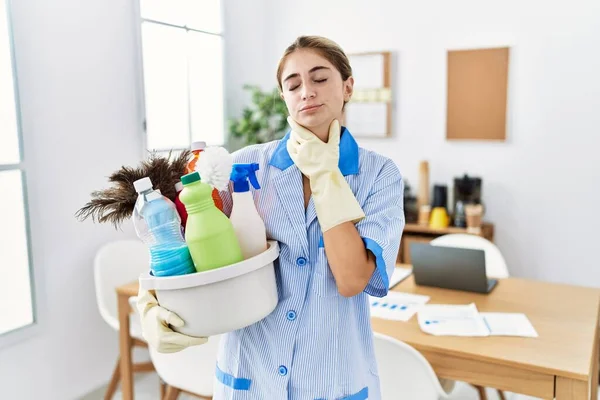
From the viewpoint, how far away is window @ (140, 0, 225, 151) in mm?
3008

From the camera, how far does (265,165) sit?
1139mm

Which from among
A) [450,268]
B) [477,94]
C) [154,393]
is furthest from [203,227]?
[477,94]

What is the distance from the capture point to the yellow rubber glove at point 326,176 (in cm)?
100

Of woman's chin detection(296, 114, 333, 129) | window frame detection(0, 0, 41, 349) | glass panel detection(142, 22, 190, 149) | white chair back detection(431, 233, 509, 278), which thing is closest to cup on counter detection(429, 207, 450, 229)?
white chair back detection(431, 233, 509, 278)

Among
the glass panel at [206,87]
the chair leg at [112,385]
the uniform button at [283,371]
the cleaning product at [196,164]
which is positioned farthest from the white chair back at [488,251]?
the glass panel at [206,87]

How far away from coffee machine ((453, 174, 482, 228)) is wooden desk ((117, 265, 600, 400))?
122 cm

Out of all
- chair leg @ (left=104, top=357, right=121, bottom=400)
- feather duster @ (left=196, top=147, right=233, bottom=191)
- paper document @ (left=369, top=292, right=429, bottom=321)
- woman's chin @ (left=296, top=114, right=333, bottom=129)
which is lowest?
chair leg @ (left=104, top=357, right=121, bottom=400)

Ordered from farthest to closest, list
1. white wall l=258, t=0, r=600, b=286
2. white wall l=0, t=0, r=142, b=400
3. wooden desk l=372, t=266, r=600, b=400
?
white wall l=258, t=0, r=600, b=286, white wall l=0, t=0, r=142, b=400, wooden desk l=372, t=266, r=600, b=400

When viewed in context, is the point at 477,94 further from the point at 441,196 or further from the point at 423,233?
the point at 423,233

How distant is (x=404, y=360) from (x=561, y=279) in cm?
203

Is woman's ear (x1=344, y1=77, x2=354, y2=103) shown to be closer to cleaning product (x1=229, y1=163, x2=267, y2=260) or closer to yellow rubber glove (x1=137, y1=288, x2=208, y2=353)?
cleaning product (x1=229, y1=163, x2=267, y2=260)

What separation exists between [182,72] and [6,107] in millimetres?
1163

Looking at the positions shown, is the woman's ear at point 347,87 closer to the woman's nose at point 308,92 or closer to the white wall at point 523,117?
the woman's nose at point 308,92

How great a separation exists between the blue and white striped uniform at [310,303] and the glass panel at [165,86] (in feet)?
6.89
